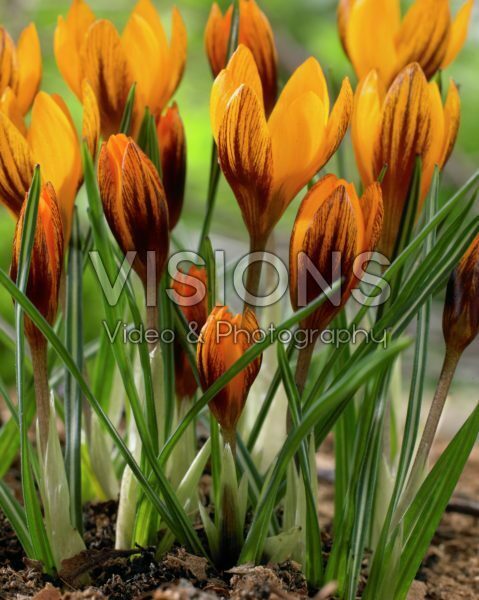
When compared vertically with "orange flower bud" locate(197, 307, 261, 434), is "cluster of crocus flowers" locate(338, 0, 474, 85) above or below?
above

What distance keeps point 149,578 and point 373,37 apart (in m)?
0.50

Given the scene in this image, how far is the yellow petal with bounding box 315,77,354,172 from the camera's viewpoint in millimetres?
533

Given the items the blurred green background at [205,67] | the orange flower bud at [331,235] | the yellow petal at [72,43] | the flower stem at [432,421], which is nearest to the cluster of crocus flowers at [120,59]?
the yellow petal at [72,43]

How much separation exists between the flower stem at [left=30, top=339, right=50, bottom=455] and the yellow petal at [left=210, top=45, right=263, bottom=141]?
21 cm

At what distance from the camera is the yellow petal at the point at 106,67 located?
0.67 metres

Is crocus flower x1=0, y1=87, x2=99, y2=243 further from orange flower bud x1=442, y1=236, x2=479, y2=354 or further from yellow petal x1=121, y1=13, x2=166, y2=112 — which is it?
orange flower bud x1=442, y1=236, x2=479, y2=354

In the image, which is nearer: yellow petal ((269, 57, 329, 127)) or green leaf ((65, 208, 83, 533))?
yellow petal ((269, 57, 329, 127))

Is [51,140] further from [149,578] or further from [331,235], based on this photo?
[149,578]

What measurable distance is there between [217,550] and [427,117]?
0.37 meters

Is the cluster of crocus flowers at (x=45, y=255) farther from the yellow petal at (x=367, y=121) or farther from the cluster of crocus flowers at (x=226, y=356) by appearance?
the yellow petal at (x=367, y=121)

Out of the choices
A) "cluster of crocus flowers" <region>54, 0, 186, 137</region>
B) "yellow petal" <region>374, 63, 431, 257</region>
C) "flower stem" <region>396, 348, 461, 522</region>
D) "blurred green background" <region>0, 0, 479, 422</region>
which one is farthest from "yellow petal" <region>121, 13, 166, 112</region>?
"blurred green background" <region>0, 0, 479, 422</region>

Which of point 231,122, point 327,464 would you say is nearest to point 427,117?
point 231,122

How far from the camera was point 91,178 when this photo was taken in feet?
1.82

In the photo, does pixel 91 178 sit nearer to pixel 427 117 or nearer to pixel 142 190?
pixel 142 190
